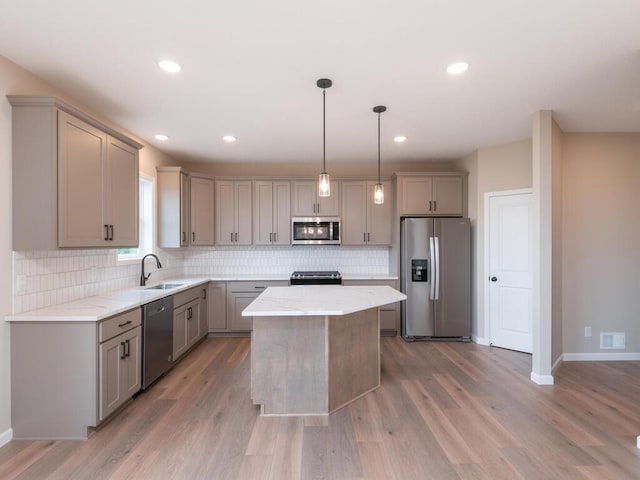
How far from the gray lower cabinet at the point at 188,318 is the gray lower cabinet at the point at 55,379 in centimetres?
129

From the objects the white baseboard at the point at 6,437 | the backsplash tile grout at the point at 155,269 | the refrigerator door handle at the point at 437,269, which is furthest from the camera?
the refrigerator door handle at the point at 437,269

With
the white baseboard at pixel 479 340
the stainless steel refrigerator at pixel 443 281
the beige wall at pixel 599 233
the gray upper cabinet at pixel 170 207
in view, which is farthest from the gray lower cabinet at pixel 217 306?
the beige wall at pixel 599 233

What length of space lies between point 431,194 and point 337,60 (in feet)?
9.88

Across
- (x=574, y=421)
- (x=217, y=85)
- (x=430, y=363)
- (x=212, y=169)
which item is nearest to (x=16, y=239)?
(x=217, y=85)

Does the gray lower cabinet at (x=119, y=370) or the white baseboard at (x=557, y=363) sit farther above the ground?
the gray lower cabinet at (x=119, y=370)

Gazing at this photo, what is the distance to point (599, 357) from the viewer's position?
381 cm

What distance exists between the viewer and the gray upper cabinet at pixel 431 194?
4.82 metres

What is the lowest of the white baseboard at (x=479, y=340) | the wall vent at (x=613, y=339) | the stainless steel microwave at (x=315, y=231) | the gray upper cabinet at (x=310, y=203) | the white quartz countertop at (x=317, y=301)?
the white baseboard at (x=479, y=340)

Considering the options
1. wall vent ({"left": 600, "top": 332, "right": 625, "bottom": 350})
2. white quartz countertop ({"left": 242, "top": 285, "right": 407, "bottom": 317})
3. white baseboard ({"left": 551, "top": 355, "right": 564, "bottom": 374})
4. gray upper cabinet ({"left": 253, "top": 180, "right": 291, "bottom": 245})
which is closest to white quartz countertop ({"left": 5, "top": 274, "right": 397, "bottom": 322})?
white quartz countertop ({"left": 242, "top": 285, "right": 407, "bottom": 317})

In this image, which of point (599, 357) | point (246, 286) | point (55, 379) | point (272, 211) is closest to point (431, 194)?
point (272, 211)

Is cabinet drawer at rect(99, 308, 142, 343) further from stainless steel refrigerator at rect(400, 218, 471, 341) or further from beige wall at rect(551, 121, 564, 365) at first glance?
beige wall at rect(551, 121, 564, 365)

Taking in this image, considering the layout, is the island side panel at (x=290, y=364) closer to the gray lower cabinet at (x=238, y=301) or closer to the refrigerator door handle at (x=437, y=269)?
the gray lower cabinet at (x=238, y=301)

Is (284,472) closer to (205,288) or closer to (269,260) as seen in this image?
(205,288)

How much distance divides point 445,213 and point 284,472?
3.96 m
